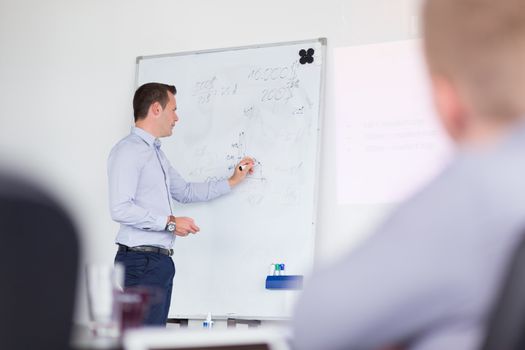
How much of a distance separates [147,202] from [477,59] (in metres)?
3.12

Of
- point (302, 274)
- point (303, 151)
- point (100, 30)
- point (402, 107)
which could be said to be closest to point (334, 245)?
point (302, 274)

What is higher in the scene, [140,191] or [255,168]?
[255,168]

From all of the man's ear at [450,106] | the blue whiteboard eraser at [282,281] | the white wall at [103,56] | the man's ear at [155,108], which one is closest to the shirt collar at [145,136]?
the man's ear at [155,108]

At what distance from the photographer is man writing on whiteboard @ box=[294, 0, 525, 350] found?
0.71 m

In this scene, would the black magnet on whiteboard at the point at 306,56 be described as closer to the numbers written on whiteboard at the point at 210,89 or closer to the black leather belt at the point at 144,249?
the numbers written on whiteboard at the point at 210,89

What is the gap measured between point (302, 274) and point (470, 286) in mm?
3310

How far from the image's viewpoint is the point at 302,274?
401cm

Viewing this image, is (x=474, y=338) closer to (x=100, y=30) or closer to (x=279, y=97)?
(x=279, y=97)

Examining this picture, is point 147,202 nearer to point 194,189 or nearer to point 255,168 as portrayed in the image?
point 194,189

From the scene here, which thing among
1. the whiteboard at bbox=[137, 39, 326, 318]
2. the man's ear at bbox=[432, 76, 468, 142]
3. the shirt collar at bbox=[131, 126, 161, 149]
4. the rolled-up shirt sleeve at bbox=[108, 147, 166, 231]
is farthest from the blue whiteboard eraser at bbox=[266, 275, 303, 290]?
the man's ear at bbox=[432, 76, 468, 142]

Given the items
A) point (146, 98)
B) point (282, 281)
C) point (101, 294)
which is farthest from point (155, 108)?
point (101, 294)

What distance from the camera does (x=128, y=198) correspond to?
3631 mm

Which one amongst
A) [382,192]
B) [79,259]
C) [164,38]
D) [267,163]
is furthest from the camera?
[164,38]

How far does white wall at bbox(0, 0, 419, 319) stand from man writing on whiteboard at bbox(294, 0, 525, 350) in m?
3.35
